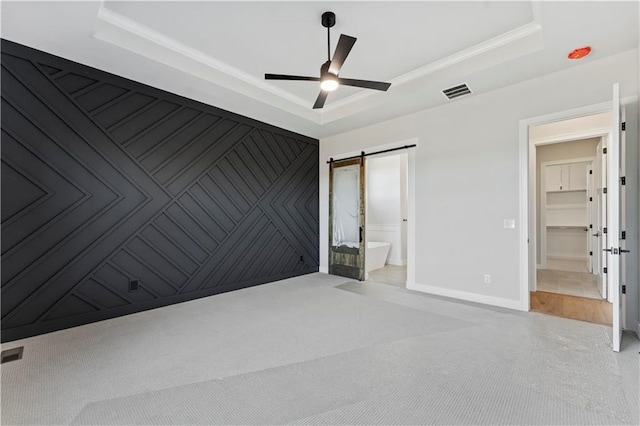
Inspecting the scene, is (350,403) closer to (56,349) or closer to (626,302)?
(56,349)

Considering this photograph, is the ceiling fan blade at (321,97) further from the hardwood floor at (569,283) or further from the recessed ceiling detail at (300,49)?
the hardwood floor at (569,283)

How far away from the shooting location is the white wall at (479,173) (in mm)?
3205

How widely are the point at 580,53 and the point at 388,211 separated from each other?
4.75 meters

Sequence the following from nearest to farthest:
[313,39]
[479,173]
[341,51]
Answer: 1. [341,51]
2. [313,39]
3. [479,173]

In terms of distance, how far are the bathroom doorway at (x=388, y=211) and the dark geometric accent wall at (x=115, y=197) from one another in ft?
9.89

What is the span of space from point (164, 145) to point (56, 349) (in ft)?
8.21

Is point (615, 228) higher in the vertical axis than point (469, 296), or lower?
higher

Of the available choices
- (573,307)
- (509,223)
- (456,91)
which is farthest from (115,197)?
(573,307)

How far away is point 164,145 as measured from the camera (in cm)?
374

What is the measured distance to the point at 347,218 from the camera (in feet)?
18.6

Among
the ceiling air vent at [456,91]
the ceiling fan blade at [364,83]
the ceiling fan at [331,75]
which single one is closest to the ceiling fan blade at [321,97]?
the ceiling fan at [331,75]

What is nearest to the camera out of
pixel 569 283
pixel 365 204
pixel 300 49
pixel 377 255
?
pixel 300 49

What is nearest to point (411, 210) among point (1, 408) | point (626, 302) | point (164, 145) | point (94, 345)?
point (626, 302)

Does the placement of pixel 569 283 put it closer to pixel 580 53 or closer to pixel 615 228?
pixel 615 228
